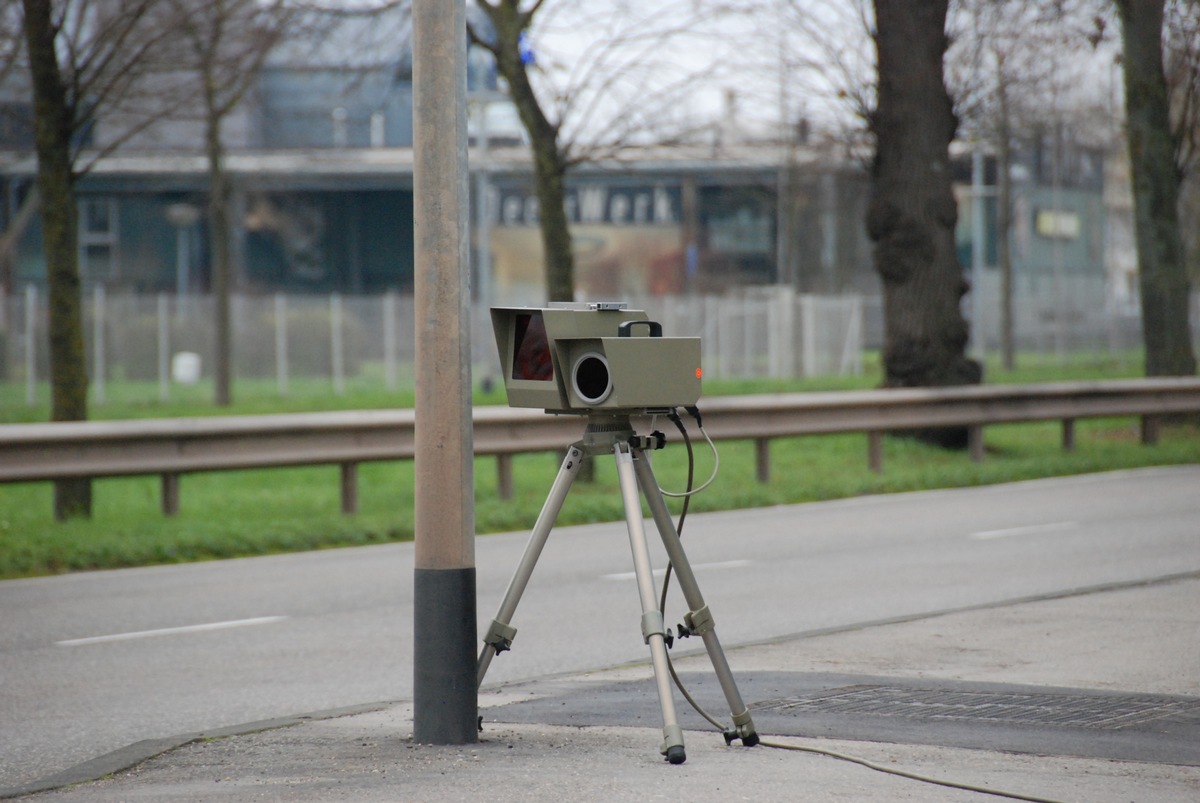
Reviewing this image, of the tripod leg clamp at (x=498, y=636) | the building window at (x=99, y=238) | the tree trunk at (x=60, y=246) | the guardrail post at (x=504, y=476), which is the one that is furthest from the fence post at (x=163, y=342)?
the tripod leg clamp at (x=498, y=636)

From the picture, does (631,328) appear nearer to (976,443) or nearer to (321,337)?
(976,443)

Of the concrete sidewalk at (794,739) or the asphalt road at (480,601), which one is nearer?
the concrete sidewalk at (794,739)

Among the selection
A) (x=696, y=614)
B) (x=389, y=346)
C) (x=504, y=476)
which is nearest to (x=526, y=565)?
(x=696, y=614)

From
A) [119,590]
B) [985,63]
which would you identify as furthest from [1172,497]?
[985,63]

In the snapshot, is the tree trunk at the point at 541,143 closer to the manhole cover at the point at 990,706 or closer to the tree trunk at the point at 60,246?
the tree trunk at the point at 60,246

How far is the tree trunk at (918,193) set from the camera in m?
18.5

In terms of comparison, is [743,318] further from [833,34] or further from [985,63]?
[833,34]

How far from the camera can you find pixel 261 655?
766 cm

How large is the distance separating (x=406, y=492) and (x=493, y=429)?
2139 millimetres

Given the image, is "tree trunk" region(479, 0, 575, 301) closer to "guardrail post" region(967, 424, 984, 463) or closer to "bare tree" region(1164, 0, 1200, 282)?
"guardrail post" region(967, 424, 984, 463)

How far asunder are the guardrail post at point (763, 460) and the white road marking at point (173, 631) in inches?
319

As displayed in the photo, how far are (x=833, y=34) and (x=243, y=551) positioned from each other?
14767mm

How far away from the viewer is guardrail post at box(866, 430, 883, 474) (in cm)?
1683

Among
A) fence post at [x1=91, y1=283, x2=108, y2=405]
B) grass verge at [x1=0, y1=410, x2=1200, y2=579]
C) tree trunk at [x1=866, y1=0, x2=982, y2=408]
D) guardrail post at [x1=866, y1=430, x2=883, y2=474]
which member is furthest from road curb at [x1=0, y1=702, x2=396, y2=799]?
fence post at [x1=91, y1=283, x2=108, y2=405]
